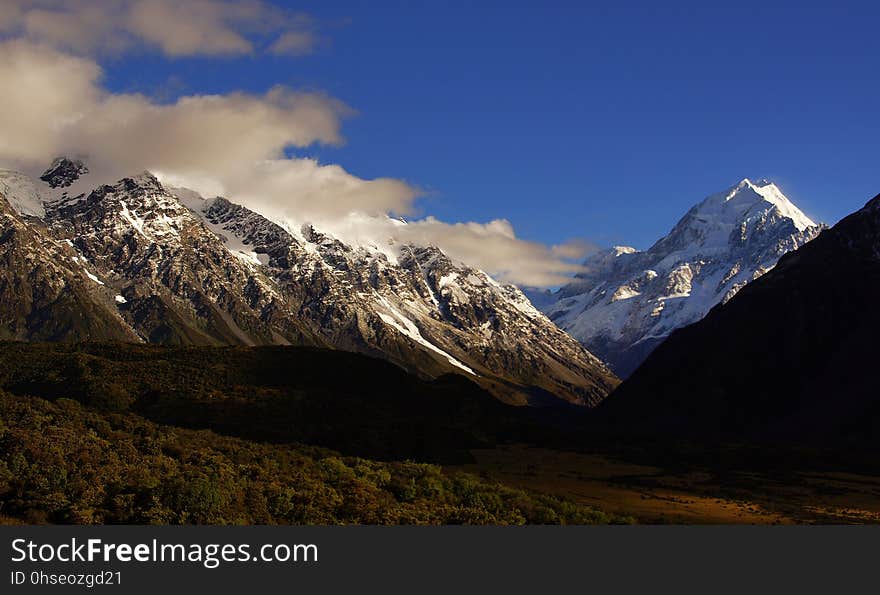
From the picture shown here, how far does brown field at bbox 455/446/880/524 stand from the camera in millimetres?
138625

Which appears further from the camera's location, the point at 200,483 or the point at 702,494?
the point at 702,494

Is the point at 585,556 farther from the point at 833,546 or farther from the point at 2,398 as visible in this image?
the point at 2,398

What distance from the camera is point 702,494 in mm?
169375

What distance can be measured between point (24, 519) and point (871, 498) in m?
140

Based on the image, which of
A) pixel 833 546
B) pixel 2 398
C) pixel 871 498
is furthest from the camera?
pixel 871 498

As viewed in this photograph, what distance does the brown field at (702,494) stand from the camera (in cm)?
13862

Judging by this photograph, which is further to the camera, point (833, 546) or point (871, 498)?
point (871, 498)

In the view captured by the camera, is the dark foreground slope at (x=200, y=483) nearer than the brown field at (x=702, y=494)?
Yes

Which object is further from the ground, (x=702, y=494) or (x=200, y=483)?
(x=200, y=483)

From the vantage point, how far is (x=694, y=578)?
73.4 metres

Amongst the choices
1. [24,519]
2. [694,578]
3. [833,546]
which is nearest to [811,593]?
[694,578]

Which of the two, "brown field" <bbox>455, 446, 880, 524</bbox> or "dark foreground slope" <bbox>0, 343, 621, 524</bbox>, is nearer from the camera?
"dark foreground slope" <bbox>0, 343, 621, 524</bbox>

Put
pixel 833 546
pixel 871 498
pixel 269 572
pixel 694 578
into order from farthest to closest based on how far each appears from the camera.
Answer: pixel 871 498
pixel 833 546
pixel 694 578
pixel 269 572

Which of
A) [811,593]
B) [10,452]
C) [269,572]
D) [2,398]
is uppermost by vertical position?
[2,398]
